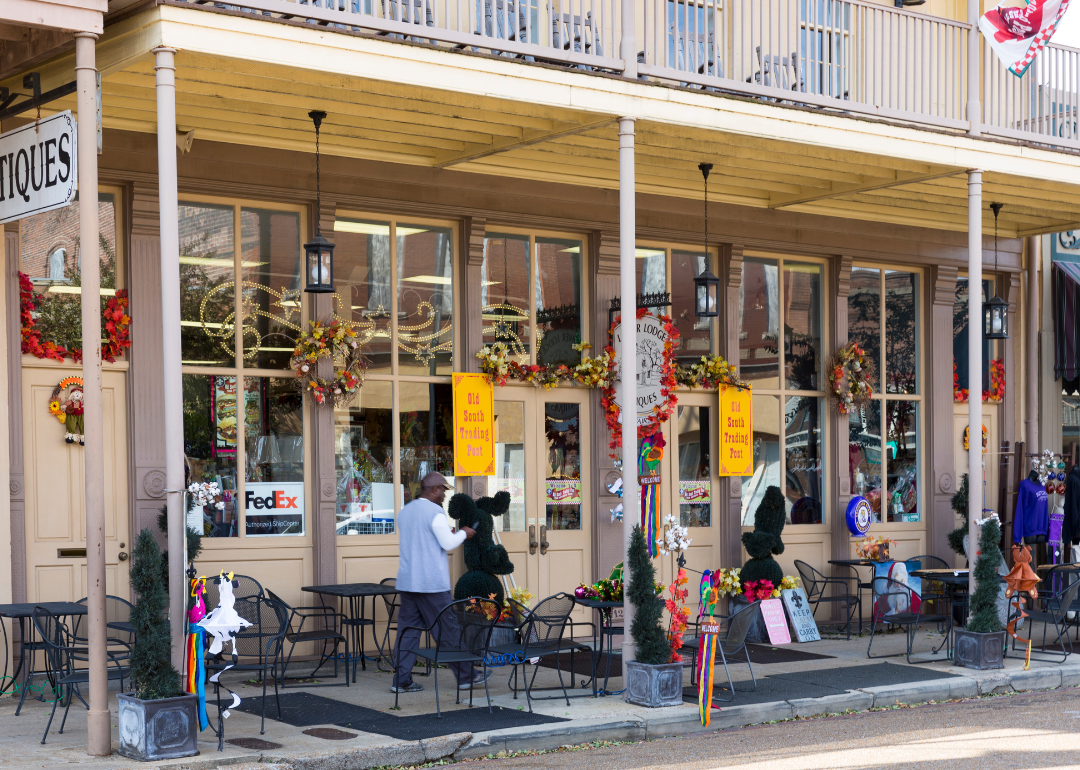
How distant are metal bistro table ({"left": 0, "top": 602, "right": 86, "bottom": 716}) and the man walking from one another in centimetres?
214

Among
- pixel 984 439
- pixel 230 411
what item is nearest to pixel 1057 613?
pixel 984 439

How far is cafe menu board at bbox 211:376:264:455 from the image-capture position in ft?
31.2

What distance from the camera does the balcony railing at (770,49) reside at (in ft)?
26.5

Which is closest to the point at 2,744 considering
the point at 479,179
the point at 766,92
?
the point at 479,179

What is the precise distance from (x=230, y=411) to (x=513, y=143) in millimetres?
3028

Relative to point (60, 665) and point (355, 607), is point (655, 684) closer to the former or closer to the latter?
point (355, 607)

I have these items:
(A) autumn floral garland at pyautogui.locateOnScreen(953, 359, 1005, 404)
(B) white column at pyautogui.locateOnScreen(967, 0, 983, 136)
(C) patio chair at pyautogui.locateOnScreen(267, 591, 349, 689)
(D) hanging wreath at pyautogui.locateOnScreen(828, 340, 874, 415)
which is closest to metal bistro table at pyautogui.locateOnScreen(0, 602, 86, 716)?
(C) patio chair at pyautogui.locateOnScreen(267, 591, 349, 689)

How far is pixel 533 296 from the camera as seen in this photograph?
11062mm

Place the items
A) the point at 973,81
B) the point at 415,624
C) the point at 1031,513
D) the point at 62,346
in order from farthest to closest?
the point at 1031,513 < the point at 973,81 < the point at 62,346 < the point at 415,624

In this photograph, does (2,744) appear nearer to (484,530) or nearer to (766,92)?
(484,530)

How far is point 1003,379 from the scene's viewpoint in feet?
45.4

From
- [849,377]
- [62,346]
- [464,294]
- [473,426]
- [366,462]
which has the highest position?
[464,294]

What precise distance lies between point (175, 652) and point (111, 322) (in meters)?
3.19

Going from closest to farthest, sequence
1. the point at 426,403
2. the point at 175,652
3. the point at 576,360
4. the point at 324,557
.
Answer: the point at 175,652, the point at 324,557, the point at 426,403, the point at 576,360
